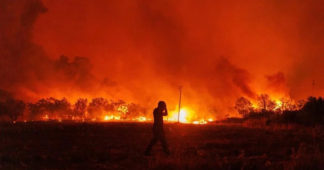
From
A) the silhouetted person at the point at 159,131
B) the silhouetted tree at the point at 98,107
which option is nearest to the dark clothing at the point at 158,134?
the silhouetted person at the point at 159,131

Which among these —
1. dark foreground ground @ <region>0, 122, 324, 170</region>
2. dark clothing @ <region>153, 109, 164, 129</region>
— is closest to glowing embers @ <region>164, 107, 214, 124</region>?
dark foreground ground @ <region>0, 122, 324, 170</region>

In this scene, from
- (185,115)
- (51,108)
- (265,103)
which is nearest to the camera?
(265,103)

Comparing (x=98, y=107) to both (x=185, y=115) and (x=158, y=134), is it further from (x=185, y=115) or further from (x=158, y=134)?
(x=158, y=134)

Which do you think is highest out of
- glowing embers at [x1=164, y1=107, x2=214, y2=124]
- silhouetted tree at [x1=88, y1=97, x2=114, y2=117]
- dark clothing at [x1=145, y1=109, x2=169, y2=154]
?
silhouetted tree at [x1=88, y1=97, x2=114, y2=117]

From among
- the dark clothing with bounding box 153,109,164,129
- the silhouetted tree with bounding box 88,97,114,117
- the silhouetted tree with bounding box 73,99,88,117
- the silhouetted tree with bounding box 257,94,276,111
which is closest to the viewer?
the dark clothing with bounding box 153,109,164,129

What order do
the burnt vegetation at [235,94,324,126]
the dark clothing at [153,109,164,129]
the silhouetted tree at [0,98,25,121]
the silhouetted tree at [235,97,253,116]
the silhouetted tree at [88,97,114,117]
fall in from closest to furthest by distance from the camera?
the dark clothing at [153,109,164,129]
the burnt vegetation at [235,94,324,126]
the silhouetted tree at [235,97,253,116]
the silhouetted tree at [88,97,114,117]
the silhouetted tree at [0,98,25,121]

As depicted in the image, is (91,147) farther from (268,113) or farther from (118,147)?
(268,113)

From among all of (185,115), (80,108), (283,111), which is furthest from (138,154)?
(80,108)

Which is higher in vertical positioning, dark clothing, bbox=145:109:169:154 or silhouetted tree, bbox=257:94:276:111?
silhouetted tree, bbox=257:94:276:111

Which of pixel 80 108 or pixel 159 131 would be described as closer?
pixel 159 131

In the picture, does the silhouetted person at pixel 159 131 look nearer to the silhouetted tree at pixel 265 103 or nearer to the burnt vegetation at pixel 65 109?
the silhouetted tree at pixel 265 103

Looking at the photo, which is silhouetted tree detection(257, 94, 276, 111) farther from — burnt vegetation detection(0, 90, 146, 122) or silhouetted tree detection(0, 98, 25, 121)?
silhouetted tree detection(0, 98, 25, 121)

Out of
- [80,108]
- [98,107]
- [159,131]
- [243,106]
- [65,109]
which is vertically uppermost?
[243,106]

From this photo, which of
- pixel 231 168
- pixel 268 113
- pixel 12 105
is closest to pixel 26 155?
pixel 231 168
